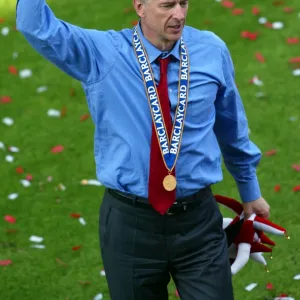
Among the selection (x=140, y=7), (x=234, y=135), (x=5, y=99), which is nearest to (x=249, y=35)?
(x=5, y=99)

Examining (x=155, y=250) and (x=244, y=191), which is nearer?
(x=155, y=250)

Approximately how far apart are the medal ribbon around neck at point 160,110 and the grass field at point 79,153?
226 centimetres

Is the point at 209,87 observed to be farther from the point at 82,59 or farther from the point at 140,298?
the point at 140,298

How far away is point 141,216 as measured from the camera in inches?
170

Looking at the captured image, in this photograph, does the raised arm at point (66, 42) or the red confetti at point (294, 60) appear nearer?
the raised arm at point (66, 42)

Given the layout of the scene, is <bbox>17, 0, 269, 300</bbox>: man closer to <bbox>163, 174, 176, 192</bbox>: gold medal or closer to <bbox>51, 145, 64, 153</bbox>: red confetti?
<bbox>163, 174, 176, 192</bbox>: gold medal

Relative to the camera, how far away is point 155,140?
4203 millimetres

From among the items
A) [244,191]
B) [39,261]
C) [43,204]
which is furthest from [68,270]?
[244,191]

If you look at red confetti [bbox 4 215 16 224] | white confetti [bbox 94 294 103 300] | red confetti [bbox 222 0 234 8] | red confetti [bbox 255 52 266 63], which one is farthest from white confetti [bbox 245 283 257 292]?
red confetti [bbox 222 0 234 8]

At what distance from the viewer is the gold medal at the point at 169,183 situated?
4.20 metres

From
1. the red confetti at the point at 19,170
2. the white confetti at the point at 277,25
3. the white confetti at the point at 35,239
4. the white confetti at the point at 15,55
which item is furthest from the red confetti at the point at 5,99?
the white confetti at the point at 277,25

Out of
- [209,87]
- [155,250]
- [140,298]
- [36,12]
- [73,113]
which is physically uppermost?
[36,12]

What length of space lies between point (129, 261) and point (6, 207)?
10.9 feet

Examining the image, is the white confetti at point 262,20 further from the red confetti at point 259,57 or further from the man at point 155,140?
the man at point 155,140
